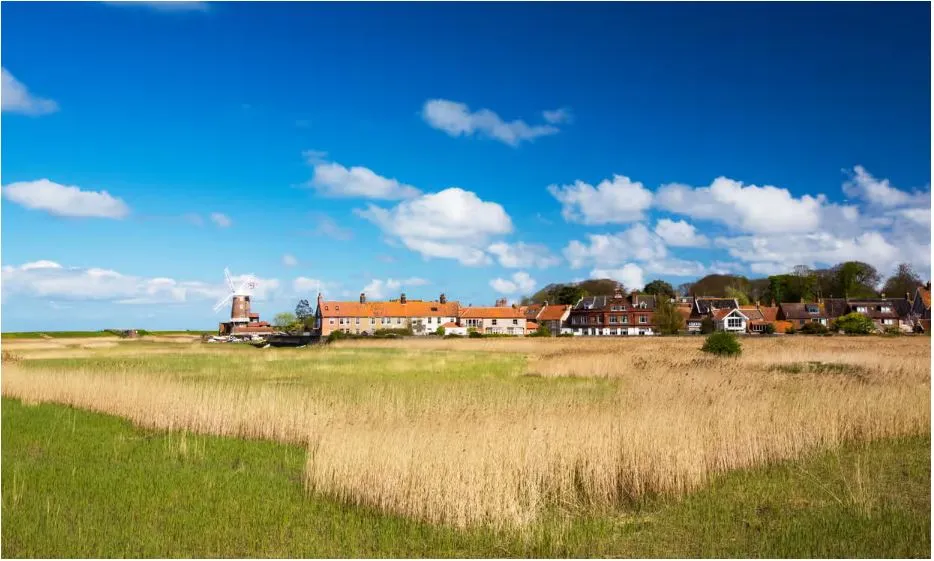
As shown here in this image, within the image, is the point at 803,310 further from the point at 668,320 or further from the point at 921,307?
the point at 668,320

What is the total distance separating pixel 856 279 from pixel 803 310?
1676cm

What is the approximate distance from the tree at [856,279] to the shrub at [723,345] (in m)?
87.5

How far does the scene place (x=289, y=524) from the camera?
9945mm

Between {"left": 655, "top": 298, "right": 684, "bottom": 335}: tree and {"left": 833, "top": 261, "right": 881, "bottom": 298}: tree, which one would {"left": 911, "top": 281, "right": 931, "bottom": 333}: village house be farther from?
{"left": 655, "top": 298, "right": 684, "bottom": 335}: tree

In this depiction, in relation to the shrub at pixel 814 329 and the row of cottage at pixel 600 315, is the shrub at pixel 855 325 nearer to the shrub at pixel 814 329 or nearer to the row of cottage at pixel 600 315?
the shrub at pixel 814 329

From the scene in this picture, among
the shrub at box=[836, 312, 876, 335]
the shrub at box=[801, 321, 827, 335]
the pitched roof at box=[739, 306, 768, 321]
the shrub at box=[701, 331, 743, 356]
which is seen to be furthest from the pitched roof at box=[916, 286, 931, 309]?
the shrub at box=[701, 331, 743, 356]

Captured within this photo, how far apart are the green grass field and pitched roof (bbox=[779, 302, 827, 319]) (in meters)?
102

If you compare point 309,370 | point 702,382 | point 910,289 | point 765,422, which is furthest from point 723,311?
point 765,422

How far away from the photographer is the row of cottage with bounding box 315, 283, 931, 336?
340 feet

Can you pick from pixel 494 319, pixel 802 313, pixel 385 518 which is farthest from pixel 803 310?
pixel 385 518

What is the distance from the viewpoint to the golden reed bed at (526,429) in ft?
34.8

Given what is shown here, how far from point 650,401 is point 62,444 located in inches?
525

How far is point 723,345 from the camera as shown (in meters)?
38.8

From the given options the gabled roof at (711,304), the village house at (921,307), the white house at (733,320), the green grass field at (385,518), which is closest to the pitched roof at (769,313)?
the gabled roof at (711,304)
